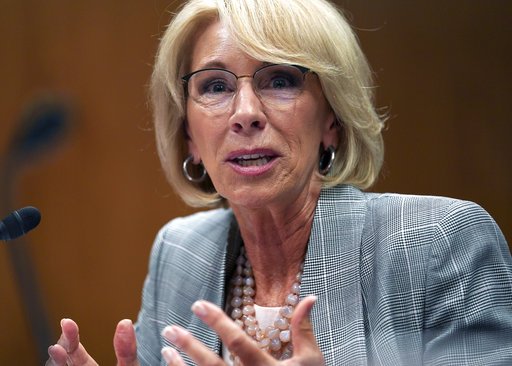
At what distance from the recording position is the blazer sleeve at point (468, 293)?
151cm

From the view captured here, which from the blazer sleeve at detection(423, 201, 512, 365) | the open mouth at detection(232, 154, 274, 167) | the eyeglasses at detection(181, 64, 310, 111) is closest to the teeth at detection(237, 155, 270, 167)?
the open mouth at detection(232, 154, 274, 167)

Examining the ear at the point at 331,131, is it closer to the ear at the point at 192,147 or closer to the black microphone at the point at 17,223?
the ear at the point at 192,147

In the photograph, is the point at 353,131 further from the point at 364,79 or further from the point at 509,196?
the point at 509,196

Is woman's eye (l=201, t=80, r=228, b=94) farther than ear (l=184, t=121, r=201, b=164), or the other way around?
ear (l=184, t=121, r=201, b=164)

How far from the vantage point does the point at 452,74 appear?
2895 mm

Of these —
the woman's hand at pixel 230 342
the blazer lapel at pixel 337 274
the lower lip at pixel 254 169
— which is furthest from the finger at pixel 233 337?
the lower lip at pixel 254 169

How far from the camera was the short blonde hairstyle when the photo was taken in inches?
71.1

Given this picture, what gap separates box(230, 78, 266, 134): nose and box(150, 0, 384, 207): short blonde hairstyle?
82mm

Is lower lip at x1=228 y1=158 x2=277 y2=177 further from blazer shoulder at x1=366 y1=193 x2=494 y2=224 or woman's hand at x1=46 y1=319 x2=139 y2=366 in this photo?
woman's hand at x1=46 y1=319 x2=139 y2=366

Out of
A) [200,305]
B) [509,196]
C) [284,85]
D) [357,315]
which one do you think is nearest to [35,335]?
[200,305]

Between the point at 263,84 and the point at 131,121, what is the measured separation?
1404 mm

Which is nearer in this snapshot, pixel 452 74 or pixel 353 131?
pixel 353 131

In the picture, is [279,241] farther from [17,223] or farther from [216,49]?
[17,223]

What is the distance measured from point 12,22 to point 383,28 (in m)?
1.40
